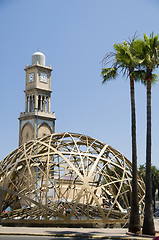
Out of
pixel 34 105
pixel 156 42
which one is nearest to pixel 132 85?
pixel 156 42

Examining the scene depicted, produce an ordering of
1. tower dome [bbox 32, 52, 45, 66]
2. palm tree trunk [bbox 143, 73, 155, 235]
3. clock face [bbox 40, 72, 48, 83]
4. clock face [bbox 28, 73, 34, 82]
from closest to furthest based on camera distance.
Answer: palm tree trunk [bbox 143, 73, 155, 235]
clock face [bbox 28, 73, 34, 82]
clock face [bbox 40, 72, 48, 83]
tower dome [bbox 32, 52, 45, 66]

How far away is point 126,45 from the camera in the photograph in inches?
739

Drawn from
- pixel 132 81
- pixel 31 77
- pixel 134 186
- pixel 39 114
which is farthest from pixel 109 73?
pixel 31 77

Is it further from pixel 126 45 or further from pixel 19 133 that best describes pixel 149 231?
pixel 19 133

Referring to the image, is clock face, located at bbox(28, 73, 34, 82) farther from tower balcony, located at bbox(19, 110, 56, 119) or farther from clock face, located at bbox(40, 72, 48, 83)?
tower balcony, located at bbox(19, 110, 56, 119)

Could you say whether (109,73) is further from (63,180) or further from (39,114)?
(39,114)

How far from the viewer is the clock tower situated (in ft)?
204

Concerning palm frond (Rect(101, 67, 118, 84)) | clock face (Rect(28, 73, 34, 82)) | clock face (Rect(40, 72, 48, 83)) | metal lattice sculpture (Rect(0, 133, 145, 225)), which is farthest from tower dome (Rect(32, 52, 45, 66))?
palm frond (Rect(101, 67, 118, 84))

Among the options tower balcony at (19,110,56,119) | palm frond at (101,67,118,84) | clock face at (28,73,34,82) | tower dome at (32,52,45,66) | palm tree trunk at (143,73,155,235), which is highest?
tower dome at (32,52,45,66)

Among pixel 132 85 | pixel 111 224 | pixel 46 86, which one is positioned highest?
pixel 46 86

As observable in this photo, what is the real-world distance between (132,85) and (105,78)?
1903 mm

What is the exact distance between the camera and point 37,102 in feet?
208

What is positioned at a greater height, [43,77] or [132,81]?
[43,77]

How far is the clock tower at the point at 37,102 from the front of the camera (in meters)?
62.2
